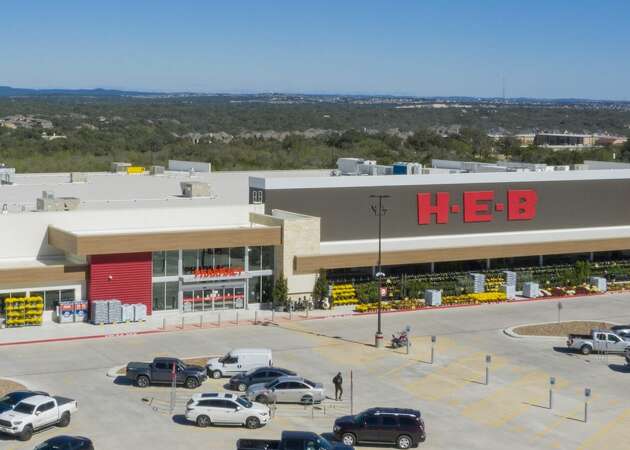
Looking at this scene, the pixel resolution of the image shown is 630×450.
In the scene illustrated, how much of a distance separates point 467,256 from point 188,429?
109 ft

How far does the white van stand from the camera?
1858 inches

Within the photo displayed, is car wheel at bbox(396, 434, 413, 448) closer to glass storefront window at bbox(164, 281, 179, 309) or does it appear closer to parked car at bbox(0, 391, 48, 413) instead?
parked car at bbox(0, 391, 48, 413)

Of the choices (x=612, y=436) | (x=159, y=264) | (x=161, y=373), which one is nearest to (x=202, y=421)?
(x=161, y=373)

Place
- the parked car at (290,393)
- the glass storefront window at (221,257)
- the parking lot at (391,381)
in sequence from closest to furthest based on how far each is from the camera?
the parking lot at (391,381), the parked car at (290,393), the glass storefront window at (221,257)

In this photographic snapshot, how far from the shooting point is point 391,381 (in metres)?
47.0

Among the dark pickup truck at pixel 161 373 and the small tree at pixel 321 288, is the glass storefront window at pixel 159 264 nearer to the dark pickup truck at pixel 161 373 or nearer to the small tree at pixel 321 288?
the small tree at pixel 321 288

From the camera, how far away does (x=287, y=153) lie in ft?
469

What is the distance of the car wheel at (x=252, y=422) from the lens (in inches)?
1560

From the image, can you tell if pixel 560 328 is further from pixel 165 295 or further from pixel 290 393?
pixel 165 295

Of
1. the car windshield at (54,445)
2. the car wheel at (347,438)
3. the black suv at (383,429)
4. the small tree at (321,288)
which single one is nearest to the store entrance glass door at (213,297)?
the small tree at (321,288)

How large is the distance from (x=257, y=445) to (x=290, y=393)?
7.94 m

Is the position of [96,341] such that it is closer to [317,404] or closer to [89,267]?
[89,267]

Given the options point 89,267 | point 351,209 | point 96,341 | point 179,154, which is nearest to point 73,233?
point 89,267

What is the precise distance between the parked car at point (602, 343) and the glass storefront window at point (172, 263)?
76.0 feet
